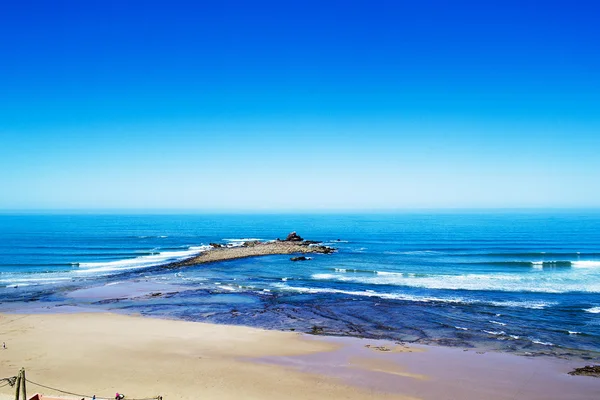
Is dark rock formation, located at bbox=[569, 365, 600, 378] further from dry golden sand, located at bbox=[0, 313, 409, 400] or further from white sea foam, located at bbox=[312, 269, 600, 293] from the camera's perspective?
white sea foam, located at bbox=[312, 269, 600, 293]

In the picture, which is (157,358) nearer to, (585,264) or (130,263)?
(130,263)

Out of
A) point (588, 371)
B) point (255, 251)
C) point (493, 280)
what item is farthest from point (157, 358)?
point (255, 251)

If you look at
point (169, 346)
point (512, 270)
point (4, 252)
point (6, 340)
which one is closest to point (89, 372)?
point (169, 346)

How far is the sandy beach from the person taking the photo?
15477mm

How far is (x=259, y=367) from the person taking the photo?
59.6ft

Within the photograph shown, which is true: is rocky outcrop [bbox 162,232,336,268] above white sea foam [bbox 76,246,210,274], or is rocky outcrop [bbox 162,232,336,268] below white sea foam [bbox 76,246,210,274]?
above

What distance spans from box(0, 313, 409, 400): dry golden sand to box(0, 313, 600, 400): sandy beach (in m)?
0.05

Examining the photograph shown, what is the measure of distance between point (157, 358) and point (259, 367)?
522 cm

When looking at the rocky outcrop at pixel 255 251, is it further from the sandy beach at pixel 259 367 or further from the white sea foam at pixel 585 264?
the white sea foam at pixel 585 264

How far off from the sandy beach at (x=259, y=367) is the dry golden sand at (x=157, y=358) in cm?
5

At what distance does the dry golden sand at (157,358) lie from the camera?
15562 millimetres

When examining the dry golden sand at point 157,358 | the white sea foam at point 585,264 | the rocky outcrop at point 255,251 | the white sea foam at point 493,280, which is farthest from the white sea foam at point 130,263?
the white sea foam at point 585,264

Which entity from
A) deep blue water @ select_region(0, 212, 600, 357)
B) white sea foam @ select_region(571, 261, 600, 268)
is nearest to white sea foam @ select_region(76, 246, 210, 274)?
deep blue water @ select_region(0, 212, 600, 357)

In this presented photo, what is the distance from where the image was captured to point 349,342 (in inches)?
852
